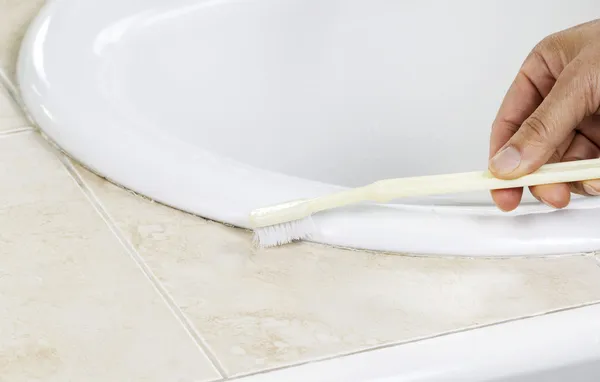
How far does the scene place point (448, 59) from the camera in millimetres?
1268

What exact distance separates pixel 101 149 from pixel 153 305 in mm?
188

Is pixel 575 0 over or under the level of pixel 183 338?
over

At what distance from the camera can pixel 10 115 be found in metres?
0.83

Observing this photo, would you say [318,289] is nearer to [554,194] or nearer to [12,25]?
[554,194]

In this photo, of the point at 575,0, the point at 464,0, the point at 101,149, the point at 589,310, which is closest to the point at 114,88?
the point at 101,149

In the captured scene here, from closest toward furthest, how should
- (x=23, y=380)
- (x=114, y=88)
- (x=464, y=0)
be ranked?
(x=23, y=380)
(x=114, y=88)
(x=464, y=0)

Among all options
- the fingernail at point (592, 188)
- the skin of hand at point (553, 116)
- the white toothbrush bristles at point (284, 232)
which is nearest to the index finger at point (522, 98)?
the skin of hand at point (553, 116)

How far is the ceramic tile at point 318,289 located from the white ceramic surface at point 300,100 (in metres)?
0.02

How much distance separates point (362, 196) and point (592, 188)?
18 cm

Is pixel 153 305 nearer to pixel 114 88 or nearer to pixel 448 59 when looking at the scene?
pixel 114 88

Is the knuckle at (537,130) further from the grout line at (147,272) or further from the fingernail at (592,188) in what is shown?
the grout line at (147,272)

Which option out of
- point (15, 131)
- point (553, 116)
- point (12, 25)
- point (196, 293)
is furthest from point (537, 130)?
point (12, 25)

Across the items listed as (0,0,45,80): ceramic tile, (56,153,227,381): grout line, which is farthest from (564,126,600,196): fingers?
(0,0,45,80): ceramic tile

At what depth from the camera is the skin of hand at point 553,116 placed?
69cm
